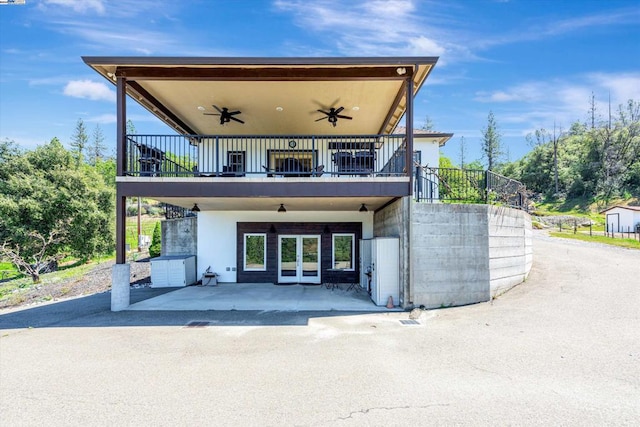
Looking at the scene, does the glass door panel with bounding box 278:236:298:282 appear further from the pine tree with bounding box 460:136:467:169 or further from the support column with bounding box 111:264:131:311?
the pine tree with bounding box 460:136:467:169

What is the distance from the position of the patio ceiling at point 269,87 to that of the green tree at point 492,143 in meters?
49.3

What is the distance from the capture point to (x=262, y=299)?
10070 mm

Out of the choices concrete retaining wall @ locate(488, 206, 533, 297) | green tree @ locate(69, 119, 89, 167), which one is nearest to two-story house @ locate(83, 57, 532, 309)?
concrete retaining wall @ locate(488, 206, 533, 297)

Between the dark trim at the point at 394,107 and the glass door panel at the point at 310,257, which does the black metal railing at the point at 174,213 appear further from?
the dark trim at the point at 394,107

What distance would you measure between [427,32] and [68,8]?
14.2 metres

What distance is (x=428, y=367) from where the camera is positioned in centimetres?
506

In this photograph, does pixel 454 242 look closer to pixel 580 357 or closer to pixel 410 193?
pixel 410 193

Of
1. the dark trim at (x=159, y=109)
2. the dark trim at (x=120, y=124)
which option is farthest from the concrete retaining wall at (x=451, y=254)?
the dark trim at (x=159, y=109)

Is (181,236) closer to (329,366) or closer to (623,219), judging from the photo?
(329,366)

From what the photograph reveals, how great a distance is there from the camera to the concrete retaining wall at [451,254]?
870 centimetres

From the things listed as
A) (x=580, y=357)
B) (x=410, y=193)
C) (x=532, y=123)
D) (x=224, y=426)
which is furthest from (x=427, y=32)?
(x=532, y=123)

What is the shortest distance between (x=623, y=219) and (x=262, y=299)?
3203 centimetres

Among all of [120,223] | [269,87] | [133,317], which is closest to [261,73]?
[269,87]

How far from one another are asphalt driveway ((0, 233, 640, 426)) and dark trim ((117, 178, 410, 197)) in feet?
9.94
